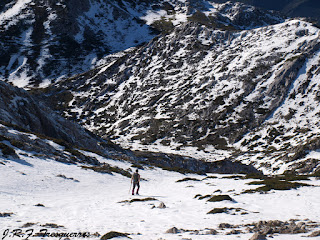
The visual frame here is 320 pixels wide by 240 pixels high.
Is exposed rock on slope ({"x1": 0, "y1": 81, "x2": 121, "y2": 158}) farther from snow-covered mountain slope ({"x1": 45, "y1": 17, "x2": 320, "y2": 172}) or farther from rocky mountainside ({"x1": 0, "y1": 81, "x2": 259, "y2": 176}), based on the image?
snow-covered mountain slope ({"x1": 45, "y1": 17, "x2": 320, "y2": 172})

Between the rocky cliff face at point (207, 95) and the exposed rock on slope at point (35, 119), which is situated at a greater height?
the rocky cliff face at point (207, 95)

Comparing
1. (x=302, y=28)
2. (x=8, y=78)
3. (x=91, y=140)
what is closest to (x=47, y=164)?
(x=91, y=140)

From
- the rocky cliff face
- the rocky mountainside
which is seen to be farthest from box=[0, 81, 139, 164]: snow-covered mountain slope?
the rocky cliff face

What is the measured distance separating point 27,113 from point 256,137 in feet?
243

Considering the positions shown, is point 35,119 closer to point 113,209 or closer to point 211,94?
point 113,209

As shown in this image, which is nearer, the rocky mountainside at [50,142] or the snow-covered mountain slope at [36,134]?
the snow-covered mountain slope at [36,134]

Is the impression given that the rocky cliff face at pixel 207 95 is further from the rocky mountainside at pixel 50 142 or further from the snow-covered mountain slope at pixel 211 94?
the rocky mountainside at pixel 50 142

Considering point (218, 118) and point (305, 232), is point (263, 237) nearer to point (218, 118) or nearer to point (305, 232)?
point (305, 232)

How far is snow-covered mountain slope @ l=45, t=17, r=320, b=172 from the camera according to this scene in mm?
97312

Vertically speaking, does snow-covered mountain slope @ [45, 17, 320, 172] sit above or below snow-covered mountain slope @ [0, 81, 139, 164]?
above

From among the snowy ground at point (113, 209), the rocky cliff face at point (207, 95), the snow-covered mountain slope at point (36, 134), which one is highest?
the rocky cliff face at point (207, 95)

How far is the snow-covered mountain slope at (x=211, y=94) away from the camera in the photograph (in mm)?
97312

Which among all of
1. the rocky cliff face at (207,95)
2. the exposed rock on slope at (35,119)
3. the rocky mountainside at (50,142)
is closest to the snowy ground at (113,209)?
the rocky mountainside at (50,142)

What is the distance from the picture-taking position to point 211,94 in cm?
12075
